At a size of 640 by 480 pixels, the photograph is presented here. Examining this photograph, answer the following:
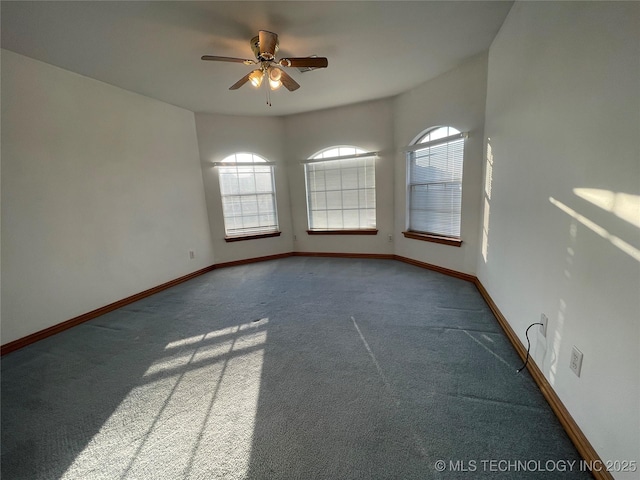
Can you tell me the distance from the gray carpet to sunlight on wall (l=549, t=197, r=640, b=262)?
3.24ft

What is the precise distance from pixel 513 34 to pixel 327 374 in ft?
9.51

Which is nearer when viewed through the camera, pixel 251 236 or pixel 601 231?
pixel 601 231

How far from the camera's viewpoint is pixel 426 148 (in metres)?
3.71

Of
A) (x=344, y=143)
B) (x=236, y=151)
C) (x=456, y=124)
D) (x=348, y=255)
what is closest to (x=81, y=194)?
(x=236, y=151)

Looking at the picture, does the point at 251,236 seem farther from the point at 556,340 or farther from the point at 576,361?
the point at 576,361

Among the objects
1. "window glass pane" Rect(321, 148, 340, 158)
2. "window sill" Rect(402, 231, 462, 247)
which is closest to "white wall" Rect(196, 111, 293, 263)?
"window glass pane" Rect(321, 148, 340, 158)

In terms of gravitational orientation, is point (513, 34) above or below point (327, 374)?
above

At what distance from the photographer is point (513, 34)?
79.4 inches

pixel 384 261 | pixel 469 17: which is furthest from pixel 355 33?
pixel 384 261

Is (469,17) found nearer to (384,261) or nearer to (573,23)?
(573,23)

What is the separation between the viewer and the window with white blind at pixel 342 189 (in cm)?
442

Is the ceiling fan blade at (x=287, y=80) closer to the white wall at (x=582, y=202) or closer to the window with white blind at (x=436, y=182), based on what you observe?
the white wall at (x=582, y=202)

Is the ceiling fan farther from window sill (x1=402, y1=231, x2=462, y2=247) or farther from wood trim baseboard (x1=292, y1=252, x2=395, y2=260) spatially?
wood trim baseboard (x1=292, y1=252, x2=395, y2=260)

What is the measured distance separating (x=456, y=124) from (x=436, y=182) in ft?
2.48
